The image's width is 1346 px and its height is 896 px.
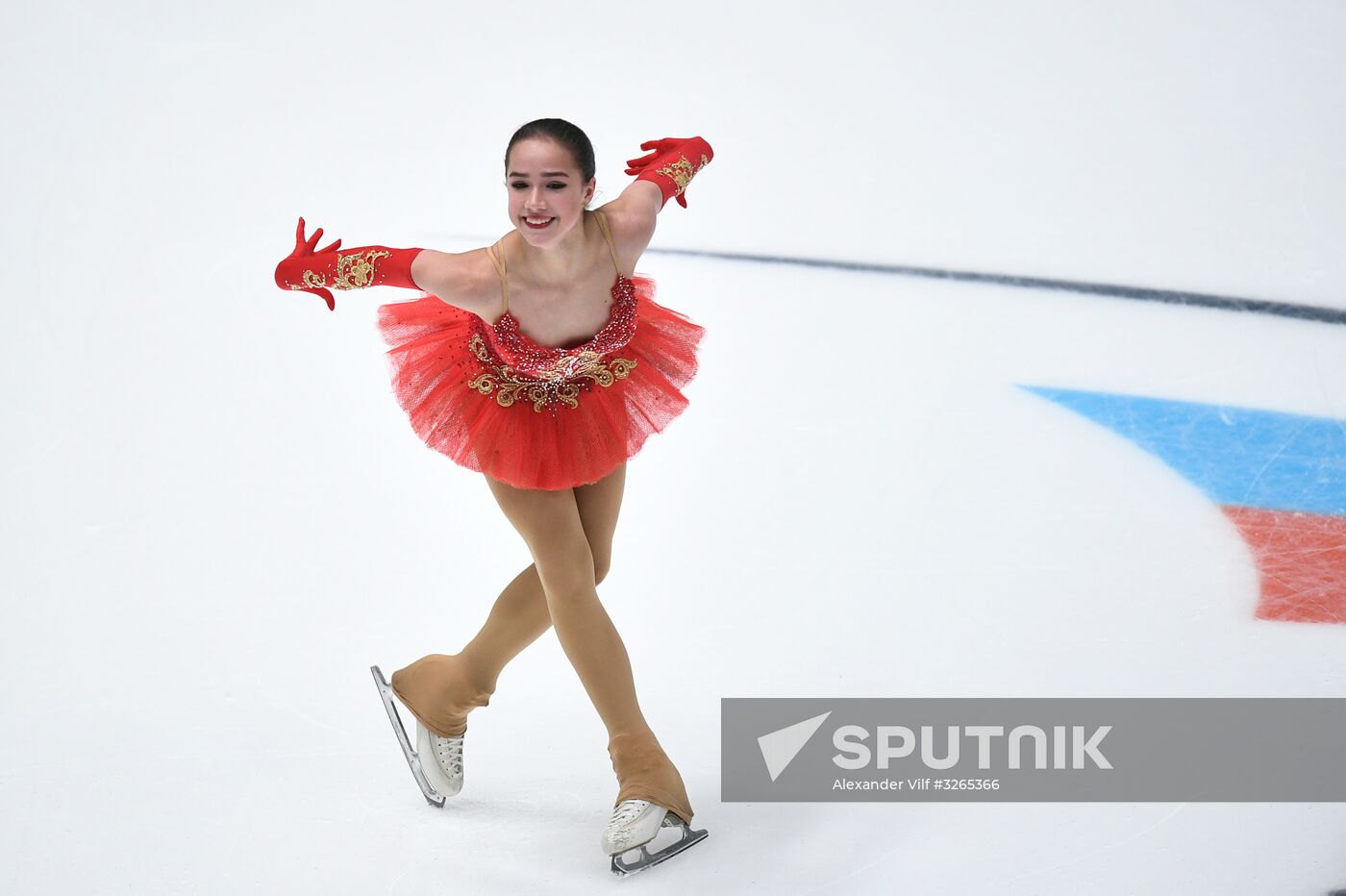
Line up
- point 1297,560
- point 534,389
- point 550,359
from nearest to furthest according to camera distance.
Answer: point 550,359, point 534,389, point 1297,560

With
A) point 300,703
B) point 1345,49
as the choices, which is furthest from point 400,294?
point 1345,49

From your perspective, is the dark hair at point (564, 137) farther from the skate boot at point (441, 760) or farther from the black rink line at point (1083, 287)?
the black rink line at point (1083, 287)

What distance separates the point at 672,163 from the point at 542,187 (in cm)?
54

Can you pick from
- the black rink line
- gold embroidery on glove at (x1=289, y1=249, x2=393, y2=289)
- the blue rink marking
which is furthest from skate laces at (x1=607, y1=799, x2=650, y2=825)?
the black rink line

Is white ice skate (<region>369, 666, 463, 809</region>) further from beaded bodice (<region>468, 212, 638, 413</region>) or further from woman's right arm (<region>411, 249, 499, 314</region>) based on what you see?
woman's right arm (<region>411, 249, 499, 314</region>)

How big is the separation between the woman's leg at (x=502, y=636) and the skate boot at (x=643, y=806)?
310mm

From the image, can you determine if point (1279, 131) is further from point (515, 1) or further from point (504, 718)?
point (504, 718)

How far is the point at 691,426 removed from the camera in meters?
4.39

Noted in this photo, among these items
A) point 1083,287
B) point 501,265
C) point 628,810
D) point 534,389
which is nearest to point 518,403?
point 534,389

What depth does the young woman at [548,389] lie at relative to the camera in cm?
274

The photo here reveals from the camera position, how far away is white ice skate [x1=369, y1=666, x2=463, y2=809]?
3.08 metres

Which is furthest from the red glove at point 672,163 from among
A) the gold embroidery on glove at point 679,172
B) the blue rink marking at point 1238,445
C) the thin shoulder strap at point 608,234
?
the blue rink marking at point 1238,445

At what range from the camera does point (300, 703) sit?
3412mm

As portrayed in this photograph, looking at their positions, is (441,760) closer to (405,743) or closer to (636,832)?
(405,743)
